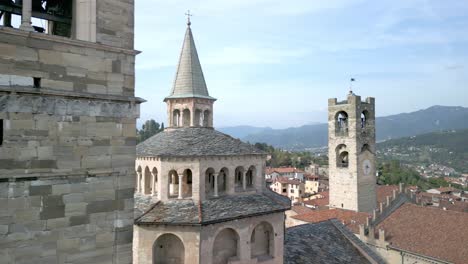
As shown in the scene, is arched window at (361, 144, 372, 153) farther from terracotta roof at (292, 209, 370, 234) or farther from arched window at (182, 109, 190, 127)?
arched window at (182, 109, 190, 127)

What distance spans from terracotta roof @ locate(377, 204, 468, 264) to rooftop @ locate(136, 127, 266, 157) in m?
23.4

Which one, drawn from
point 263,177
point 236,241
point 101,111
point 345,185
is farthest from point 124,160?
point 345,185

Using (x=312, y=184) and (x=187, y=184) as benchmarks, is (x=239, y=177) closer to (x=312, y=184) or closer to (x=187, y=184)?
(x=187, y=184)

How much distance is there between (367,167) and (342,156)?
3645 millimetres

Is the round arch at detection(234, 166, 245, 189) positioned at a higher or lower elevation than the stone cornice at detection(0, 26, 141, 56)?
lower

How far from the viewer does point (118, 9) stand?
24.5ft

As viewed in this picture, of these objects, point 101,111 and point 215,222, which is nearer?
point 101,111

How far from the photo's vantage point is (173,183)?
1565 cm

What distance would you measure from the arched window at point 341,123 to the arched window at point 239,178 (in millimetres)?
38565

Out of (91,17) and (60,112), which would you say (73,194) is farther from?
(91,17)

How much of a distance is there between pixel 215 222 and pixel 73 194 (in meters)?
7.85

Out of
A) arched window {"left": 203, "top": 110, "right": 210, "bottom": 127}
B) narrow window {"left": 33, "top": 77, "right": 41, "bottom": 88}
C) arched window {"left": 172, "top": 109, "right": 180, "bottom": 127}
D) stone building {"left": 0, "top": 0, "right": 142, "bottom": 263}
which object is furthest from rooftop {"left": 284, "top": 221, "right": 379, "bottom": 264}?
narrow window {"left": 33, "top": 77, "right": 41, "bottom": 88}

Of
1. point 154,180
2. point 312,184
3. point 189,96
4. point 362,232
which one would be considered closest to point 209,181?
point 154,180

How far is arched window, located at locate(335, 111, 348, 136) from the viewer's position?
52.6 meters
